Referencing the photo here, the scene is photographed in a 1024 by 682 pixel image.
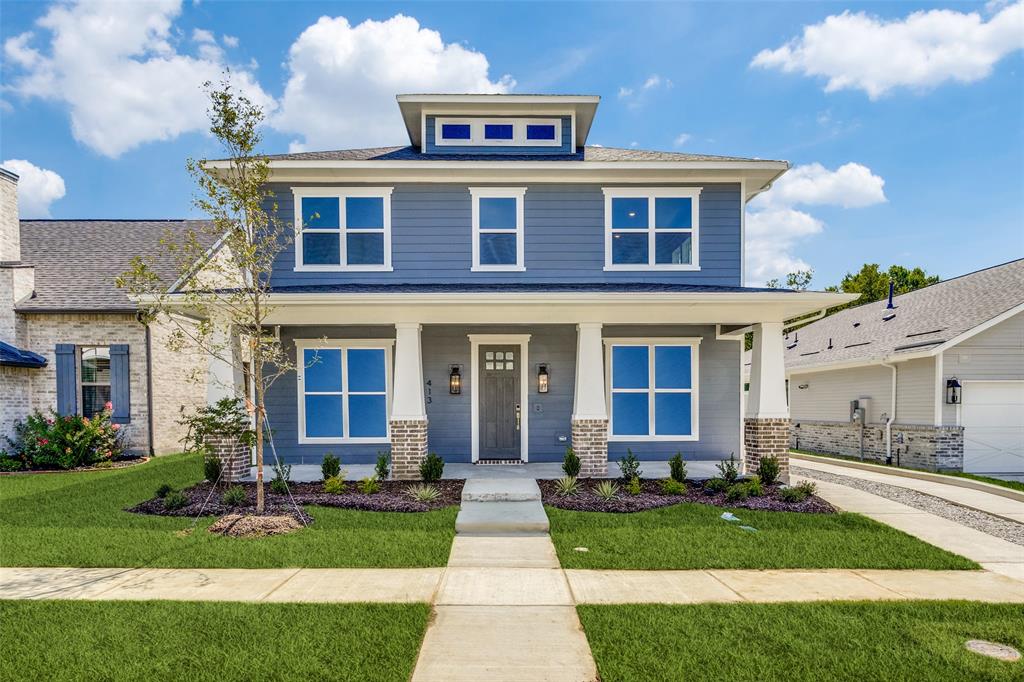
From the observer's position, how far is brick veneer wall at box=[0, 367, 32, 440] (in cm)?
1188

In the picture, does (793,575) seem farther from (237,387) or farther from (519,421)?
(237,387)

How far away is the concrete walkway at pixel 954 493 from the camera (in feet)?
26.3

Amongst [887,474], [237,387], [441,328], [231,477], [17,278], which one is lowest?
[887,474]

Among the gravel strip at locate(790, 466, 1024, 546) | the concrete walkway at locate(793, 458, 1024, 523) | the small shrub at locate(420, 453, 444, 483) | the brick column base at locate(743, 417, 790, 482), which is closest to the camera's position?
the gravel strip at locate(790, 466, 1024, 546)

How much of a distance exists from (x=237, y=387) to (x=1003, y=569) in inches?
431

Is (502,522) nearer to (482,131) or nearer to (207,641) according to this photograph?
(207,641)

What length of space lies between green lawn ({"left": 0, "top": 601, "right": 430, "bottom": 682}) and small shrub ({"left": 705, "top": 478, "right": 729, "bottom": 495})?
5.66 m

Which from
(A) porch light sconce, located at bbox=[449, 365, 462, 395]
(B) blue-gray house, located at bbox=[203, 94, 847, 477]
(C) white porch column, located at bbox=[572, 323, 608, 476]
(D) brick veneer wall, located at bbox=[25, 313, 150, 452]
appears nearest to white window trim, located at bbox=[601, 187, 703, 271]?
(B) blue-gray house, located at bbox=[203, 94, 847, 477]

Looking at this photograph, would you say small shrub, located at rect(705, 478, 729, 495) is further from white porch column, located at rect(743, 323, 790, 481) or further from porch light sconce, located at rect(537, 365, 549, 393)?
porch light sconce, located at rect(537, 365, 549, 393)

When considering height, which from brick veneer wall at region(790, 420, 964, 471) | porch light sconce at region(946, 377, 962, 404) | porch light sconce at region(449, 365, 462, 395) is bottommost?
Result: brick veneer wall at region(790, 420, 964, 471)

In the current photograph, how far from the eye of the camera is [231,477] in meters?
8.93

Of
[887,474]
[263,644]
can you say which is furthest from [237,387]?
[887,474]

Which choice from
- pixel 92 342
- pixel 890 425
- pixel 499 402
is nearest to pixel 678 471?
pixel 499 402

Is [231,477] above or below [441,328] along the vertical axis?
below
